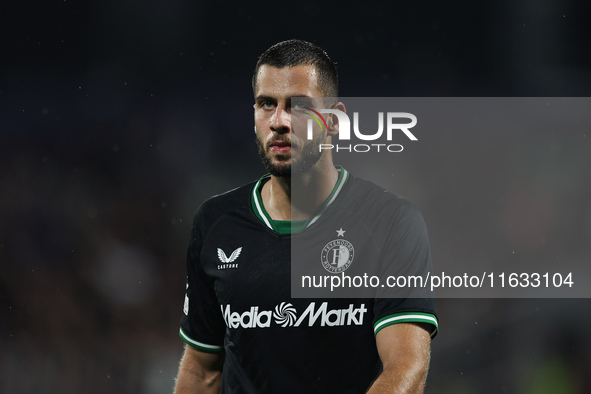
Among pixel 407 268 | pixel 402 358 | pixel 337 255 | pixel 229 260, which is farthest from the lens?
pixel 229 260

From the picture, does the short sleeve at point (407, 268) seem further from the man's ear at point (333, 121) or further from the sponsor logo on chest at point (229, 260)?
the sponsor logo on chest at point (229, 260)

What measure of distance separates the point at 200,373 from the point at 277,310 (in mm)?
561

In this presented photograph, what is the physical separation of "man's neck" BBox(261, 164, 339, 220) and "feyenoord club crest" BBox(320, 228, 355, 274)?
158mm

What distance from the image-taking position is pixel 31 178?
750 centimetres

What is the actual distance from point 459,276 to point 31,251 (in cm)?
455

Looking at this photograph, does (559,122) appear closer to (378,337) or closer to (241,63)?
(241,63)

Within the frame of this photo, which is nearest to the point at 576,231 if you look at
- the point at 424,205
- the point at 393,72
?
the point at 424,205

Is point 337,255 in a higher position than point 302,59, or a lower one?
lower

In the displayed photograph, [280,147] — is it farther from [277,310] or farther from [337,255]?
[277,310]

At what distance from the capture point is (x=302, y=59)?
101 inches

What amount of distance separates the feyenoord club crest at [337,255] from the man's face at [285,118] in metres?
0.32

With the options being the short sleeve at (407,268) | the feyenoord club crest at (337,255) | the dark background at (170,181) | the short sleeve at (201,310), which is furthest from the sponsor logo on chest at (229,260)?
the dark background at (170,181)

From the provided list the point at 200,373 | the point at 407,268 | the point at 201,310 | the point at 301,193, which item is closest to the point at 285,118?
the point at 301,193

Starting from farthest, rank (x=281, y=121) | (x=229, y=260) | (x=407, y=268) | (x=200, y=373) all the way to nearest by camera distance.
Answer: (x=200, y=373)
(x=229, y=260)
(x=281, y=121)
(x=407, y=268)
